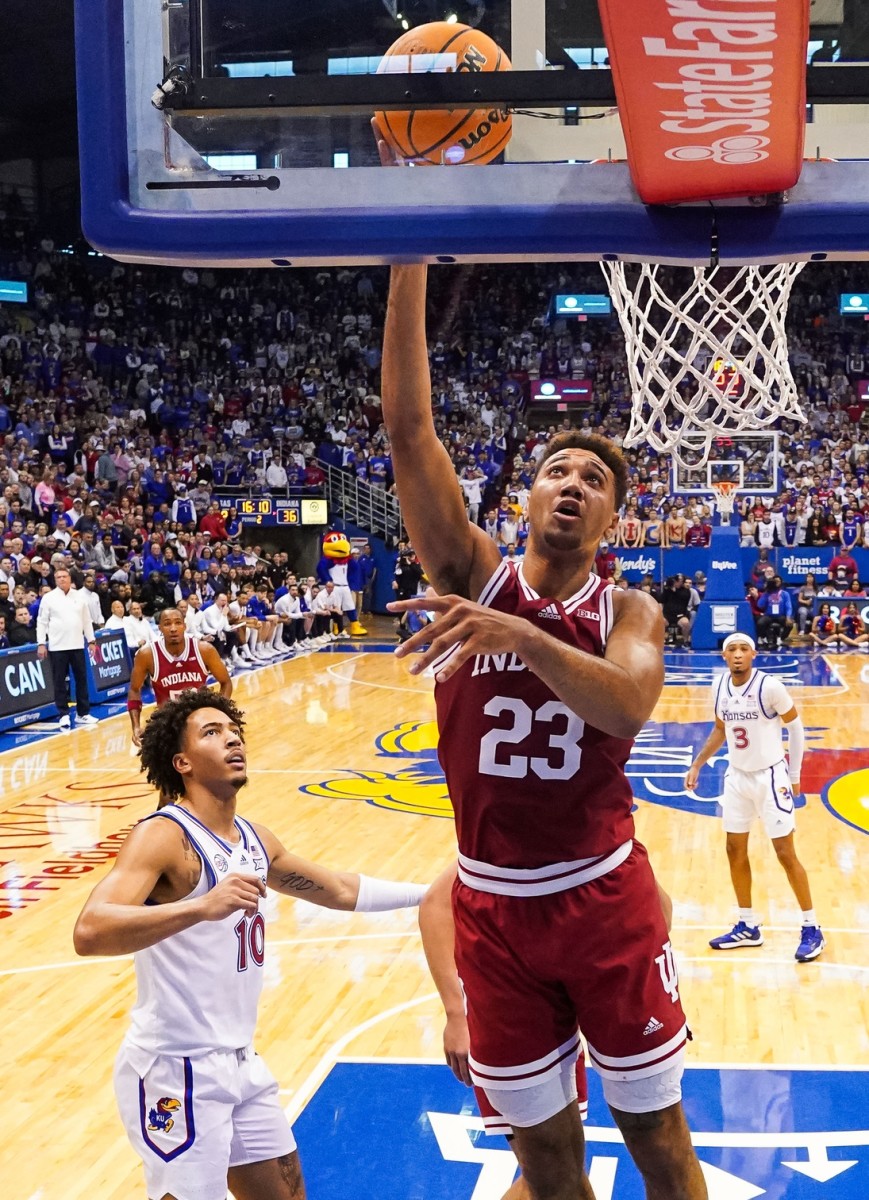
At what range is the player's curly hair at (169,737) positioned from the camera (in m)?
3.69

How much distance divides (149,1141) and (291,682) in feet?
47.4

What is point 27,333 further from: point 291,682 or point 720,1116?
point 720,1116

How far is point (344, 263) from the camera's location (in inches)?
97.6

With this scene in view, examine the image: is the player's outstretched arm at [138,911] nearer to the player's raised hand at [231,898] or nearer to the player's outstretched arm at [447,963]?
the player's raised hand at [231,898]

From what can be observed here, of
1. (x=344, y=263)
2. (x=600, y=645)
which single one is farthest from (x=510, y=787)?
(x=344, y=263)

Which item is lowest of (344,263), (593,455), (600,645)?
(600,645)

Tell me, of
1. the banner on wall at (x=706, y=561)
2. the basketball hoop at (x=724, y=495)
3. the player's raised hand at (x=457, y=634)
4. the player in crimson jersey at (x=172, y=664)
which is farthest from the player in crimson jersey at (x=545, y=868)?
the banner on wall at (x=706, y=561)

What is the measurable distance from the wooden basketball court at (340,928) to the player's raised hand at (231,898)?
1.80m

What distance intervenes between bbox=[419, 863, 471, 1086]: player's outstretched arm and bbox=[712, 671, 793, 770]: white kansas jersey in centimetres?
393

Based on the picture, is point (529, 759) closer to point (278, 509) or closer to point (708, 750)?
point (708, 750)

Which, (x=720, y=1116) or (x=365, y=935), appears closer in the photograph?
(x=720, y=1116)

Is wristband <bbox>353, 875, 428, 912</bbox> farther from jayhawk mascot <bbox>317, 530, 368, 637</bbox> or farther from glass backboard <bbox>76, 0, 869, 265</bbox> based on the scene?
jayhawk mascot <bbox>317, 530, 368, 637</bbox>

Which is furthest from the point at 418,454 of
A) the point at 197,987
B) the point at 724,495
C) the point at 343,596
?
the point at 343,596

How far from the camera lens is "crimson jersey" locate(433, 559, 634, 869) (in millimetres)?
2607
